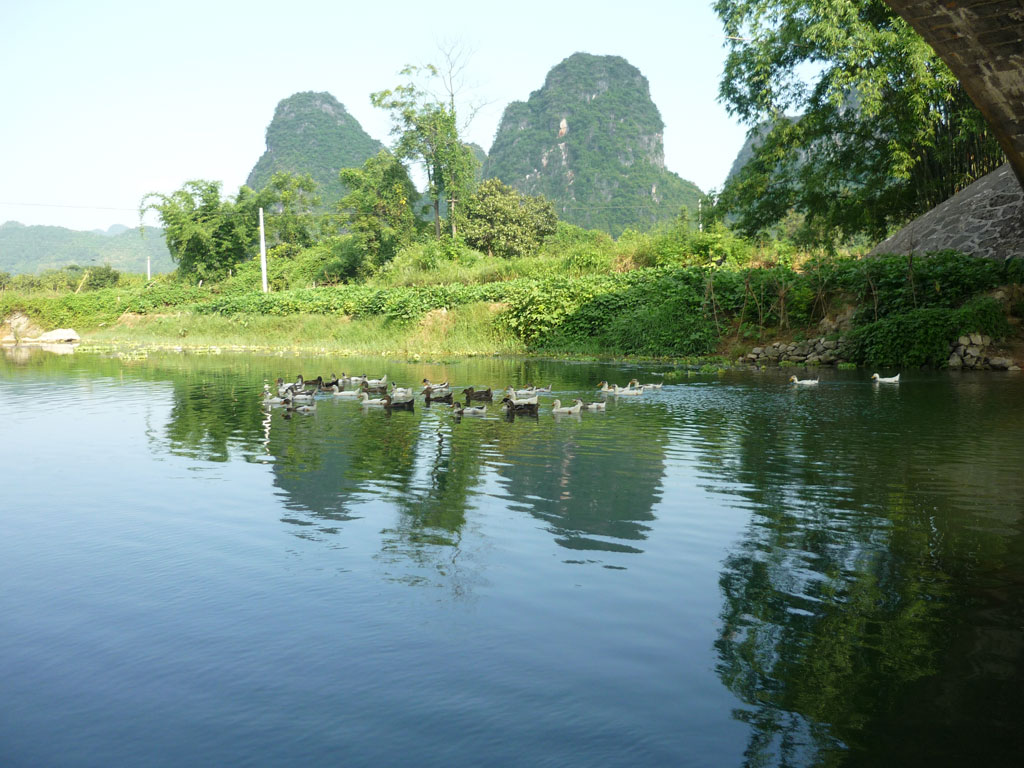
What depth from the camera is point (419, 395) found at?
1573cm

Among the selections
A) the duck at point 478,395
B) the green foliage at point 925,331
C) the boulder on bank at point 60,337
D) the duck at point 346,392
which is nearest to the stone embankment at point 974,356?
the green foliage at point 925,331

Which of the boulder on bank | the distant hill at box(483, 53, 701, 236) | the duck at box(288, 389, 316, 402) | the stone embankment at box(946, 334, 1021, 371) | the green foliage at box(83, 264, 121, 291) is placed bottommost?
the duck at box(288, 389, 316, 402)

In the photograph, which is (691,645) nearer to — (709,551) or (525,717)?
(525,717)

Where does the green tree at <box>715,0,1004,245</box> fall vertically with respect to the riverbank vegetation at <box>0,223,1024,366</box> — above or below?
above

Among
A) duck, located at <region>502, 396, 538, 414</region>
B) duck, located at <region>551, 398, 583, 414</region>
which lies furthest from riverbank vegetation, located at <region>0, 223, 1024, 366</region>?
duck, located at <region>502, 396, 538, 414</region>

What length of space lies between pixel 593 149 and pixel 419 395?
341 ft

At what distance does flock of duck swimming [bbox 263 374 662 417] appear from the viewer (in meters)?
12.9

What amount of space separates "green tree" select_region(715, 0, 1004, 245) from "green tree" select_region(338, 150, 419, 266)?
Answer: 1033 inches

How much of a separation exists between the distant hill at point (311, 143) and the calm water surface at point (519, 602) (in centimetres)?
10636

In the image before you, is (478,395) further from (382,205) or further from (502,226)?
(382,205)

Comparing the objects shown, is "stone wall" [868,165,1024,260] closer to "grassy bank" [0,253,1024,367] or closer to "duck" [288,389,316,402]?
"grassy bank" [0,253,1024,367]

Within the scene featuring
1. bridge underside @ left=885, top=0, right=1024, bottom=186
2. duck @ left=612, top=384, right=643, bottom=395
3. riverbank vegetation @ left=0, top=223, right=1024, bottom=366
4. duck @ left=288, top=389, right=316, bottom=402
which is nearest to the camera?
bridge underside @ left=885, top=0, right=1024, bottom=186

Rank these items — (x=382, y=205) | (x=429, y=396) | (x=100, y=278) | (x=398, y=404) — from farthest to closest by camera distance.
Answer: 1. (x=100, y=278)
2. (x=382, y=205)
3. (x=429, y=396)
4. (x=398, y=404)

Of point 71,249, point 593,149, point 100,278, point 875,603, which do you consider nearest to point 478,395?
point 875,603
